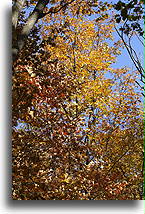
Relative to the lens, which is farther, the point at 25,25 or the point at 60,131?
the point at 60,131

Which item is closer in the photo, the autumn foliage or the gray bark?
the gray bark

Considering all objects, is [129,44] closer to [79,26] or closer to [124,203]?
[124,203]

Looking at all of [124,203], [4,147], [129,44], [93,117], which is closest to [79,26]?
[93,117]

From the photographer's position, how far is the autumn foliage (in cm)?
373

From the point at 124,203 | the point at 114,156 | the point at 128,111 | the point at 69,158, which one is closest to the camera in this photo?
the point at 124,203

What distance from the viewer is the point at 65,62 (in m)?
6.25

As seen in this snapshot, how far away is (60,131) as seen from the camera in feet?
13.7

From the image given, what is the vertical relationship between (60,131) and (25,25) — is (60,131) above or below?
below

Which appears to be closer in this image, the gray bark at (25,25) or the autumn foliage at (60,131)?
the gray bark at (25,25)

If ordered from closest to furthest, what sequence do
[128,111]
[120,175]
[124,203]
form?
[124,203], [120,175], [128,111]

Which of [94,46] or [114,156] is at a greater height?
[94,46]

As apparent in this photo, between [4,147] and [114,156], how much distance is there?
2.88m

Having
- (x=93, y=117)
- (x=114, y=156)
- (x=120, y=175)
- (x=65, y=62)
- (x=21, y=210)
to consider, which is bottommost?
(x=21, y=210)

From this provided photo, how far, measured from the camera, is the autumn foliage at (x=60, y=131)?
3.73 meters
